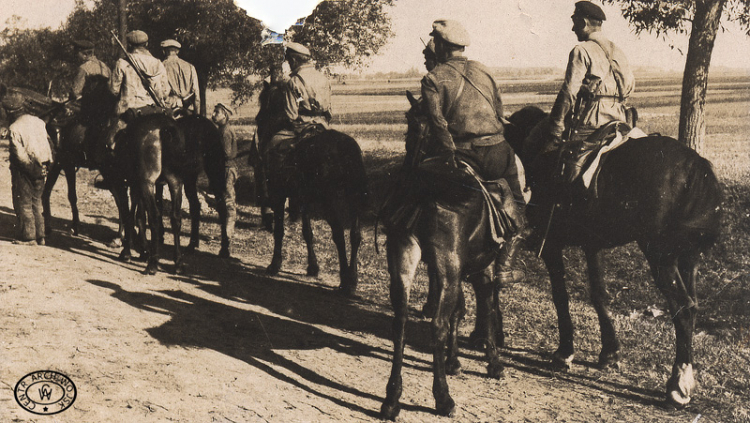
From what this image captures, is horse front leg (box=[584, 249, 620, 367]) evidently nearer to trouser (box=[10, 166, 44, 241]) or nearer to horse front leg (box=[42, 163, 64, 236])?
trouser (box=[10, 166, 44, 241])

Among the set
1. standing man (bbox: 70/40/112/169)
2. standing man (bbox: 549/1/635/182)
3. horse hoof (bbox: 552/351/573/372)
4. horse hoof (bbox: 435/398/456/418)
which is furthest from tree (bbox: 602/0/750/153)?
standing man (bbox: 70/40/112/169)

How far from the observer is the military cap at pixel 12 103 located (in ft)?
32.1

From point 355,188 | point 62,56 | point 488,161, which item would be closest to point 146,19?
point 62,56

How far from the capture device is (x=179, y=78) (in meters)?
11.4

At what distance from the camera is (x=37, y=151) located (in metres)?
9.99

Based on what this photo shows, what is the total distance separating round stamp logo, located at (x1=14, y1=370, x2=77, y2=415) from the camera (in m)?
5.24

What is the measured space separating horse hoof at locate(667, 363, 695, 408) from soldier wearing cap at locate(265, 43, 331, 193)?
5.53m

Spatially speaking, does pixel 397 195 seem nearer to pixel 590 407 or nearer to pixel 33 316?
pixel 590 407

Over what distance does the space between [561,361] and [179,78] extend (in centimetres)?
748

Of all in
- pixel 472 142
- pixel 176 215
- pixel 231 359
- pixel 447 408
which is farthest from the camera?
pixel 176 215

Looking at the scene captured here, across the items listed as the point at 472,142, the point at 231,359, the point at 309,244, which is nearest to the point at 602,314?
the point at 472,142

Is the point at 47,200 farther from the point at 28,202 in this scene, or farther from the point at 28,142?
the point at 28,142

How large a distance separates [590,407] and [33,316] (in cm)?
519

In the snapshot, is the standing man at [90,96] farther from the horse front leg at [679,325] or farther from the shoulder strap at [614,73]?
the horse front leg at [679,325]
